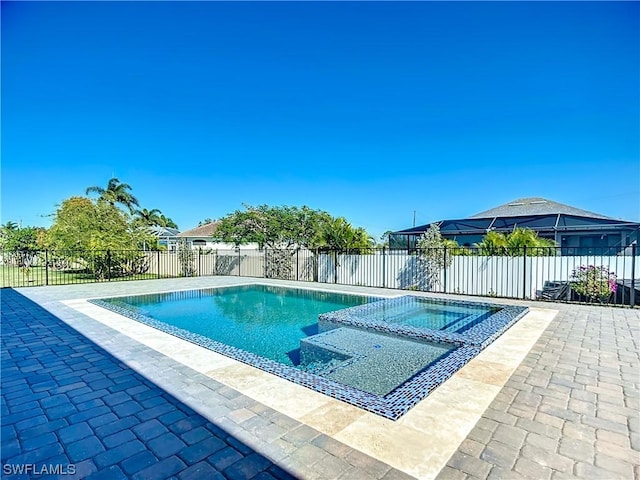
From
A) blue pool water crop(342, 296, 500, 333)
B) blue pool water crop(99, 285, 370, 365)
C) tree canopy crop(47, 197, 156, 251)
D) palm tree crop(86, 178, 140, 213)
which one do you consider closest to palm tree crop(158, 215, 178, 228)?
palm tree crop(86, 178, 140, 213)

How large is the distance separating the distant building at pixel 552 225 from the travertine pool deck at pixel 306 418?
446 inches

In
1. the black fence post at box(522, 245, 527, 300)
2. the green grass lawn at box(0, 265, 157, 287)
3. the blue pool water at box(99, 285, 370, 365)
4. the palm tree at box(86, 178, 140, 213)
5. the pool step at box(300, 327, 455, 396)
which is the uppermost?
the palm tree at box(86, 178, 140, 213)

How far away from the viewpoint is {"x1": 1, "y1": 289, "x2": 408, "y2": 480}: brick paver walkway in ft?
6.94

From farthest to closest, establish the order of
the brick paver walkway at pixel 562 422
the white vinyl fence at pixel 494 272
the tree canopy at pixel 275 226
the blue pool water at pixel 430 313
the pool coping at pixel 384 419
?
the tree canopy at pixel 275 226 < the white vinyl fence at pixel 494 272 < the blue pool water at pixel 430 313 < the pool coping at pixel 384 419 < the brick paver walkway at pixel 562 422

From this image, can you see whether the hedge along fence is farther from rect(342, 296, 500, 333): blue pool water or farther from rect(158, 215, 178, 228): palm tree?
rect(158, 215, 178, 228): palm tree

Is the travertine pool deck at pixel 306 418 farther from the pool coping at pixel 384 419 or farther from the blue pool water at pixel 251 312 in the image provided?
the blue pool water at pixel 251 312

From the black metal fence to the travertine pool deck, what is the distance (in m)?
5.07

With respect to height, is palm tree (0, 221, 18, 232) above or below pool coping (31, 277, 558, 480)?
above

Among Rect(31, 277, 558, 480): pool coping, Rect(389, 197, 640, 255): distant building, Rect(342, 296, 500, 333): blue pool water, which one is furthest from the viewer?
Rect(389, 197, 640, 255): distant building

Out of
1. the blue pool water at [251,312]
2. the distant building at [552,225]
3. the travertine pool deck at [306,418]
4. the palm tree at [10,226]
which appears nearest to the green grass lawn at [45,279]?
the blue pool water at [251,312]

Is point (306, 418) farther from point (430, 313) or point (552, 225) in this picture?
point (552, 225)

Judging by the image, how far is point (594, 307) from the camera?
7.76m

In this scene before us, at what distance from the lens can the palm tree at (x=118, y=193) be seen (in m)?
26.1

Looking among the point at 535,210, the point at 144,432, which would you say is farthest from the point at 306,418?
the point at 535,210
